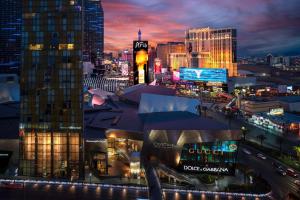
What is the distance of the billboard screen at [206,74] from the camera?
185 metres

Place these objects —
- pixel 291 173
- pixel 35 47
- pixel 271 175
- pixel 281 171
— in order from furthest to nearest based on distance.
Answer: pixel 281 171
pixel 291 173
pixel 271 175
pixel 35 47

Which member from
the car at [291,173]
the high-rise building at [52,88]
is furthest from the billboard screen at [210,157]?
the high-rise building at [52,88]

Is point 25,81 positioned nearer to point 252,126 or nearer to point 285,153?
point 285,153

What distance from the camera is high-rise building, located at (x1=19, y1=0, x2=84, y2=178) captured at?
5944 centimetres

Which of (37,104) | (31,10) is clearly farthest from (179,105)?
(31,10)

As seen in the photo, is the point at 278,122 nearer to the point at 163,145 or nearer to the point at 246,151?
the point at 246,151

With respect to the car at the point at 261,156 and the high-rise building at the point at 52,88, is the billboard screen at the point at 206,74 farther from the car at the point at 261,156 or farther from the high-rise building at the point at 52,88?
the high-rise building at the point at 52,88

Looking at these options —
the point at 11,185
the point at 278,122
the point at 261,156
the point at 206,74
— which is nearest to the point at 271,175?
the point at 261,156

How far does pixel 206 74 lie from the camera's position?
189m

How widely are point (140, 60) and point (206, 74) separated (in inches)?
2071

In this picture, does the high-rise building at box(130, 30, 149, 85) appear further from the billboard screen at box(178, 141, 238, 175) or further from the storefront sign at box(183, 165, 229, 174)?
the storefront sign at box(183, 165, 229, 174)

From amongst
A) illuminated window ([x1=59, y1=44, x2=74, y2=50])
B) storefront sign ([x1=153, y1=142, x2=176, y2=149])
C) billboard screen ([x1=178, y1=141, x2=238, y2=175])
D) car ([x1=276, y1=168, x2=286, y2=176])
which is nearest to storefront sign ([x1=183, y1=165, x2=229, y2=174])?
billboard screen ([x1=178, y1=141, x2=238, y2=175])

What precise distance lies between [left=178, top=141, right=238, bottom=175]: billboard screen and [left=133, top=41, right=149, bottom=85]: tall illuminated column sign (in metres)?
90.3

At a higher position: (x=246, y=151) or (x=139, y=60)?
(x=139, y=60)
